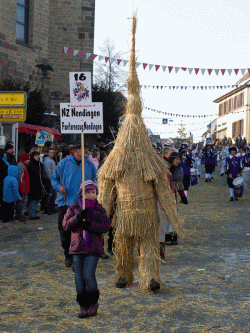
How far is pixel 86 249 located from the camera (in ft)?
14.9

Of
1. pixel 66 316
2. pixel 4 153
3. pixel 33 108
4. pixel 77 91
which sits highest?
pixel 33 108

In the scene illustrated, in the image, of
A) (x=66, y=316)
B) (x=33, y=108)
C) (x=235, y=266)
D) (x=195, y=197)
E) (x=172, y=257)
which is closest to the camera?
(x=66, y=316)

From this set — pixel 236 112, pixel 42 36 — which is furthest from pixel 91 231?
pixel 236 112

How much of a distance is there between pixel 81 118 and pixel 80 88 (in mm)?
358

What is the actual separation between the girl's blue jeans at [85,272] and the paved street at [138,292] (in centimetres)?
28

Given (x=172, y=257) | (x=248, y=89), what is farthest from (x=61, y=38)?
(x=248, y=89)

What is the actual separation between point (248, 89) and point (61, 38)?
30119 mm

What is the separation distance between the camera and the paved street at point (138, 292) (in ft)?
14.0

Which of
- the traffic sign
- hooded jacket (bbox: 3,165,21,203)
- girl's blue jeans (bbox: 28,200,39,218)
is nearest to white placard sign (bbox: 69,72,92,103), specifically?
hooded jacket (bbox: 3,165,21,203)

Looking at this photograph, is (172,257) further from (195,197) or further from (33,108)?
(33,108)

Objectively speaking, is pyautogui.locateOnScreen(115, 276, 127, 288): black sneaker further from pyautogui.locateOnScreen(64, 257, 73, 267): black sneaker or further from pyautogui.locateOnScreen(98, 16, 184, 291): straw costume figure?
pyautogui.locateOnScreen(64, 257, 73, 267): black sneaker

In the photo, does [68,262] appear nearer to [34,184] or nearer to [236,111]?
[34,184]

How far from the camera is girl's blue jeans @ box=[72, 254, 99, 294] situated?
14.8 ft

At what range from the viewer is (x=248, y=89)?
5041 cm
